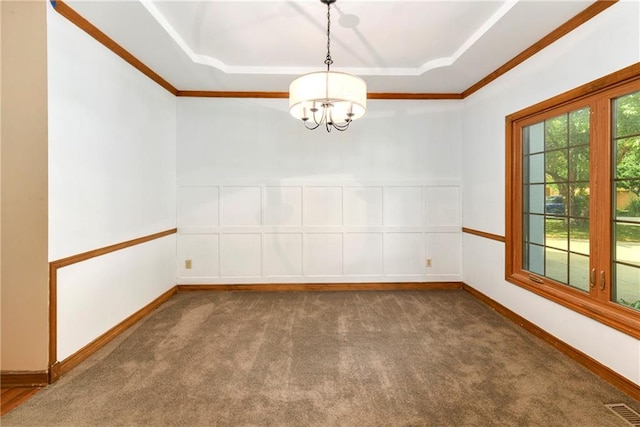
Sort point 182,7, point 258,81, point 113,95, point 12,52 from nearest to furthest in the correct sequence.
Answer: point 12,52
point 182,7
point 113,95
point 258,81

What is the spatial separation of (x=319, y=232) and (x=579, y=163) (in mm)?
2851

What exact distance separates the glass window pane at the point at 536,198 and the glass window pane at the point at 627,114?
0.88 m

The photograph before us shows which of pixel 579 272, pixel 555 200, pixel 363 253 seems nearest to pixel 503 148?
pixel 555 200

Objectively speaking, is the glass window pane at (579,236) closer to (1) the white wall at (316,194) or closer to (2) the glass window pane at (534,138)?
(2) the glass window pane at (534,138)

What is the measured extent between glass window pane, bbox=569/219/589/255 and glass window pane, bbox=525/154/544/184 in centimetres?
59

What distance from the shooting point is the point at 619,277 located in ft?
7.45

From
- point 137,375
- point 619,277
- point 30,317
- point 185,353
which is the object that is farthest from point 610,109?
point 30,317

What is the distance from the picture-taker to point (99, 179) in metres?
2.72

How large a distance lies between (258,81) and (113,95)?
159 cm

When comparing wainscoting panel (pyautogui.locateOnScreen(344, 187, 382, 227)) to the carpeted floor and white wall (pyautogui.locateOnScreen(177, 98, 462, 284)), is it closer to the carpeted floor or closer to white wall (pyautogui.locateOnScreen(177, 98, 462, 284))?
white wall (pyautogui.locateOnScreen(177, 98, 462, 284))

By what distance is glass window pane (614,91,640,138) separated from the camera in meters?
2.14

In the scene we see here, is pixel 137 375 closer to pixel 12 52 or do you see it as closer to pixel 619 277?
pixel 12 52

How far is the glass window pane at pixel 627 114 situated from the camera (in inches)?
84.4

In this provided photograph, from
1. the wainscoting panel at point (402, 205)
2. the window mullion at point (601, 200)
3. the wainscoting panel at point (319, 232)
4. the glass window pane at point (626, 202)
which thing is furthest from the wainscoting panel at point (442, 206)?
the glass window pane at point (626, 202)
